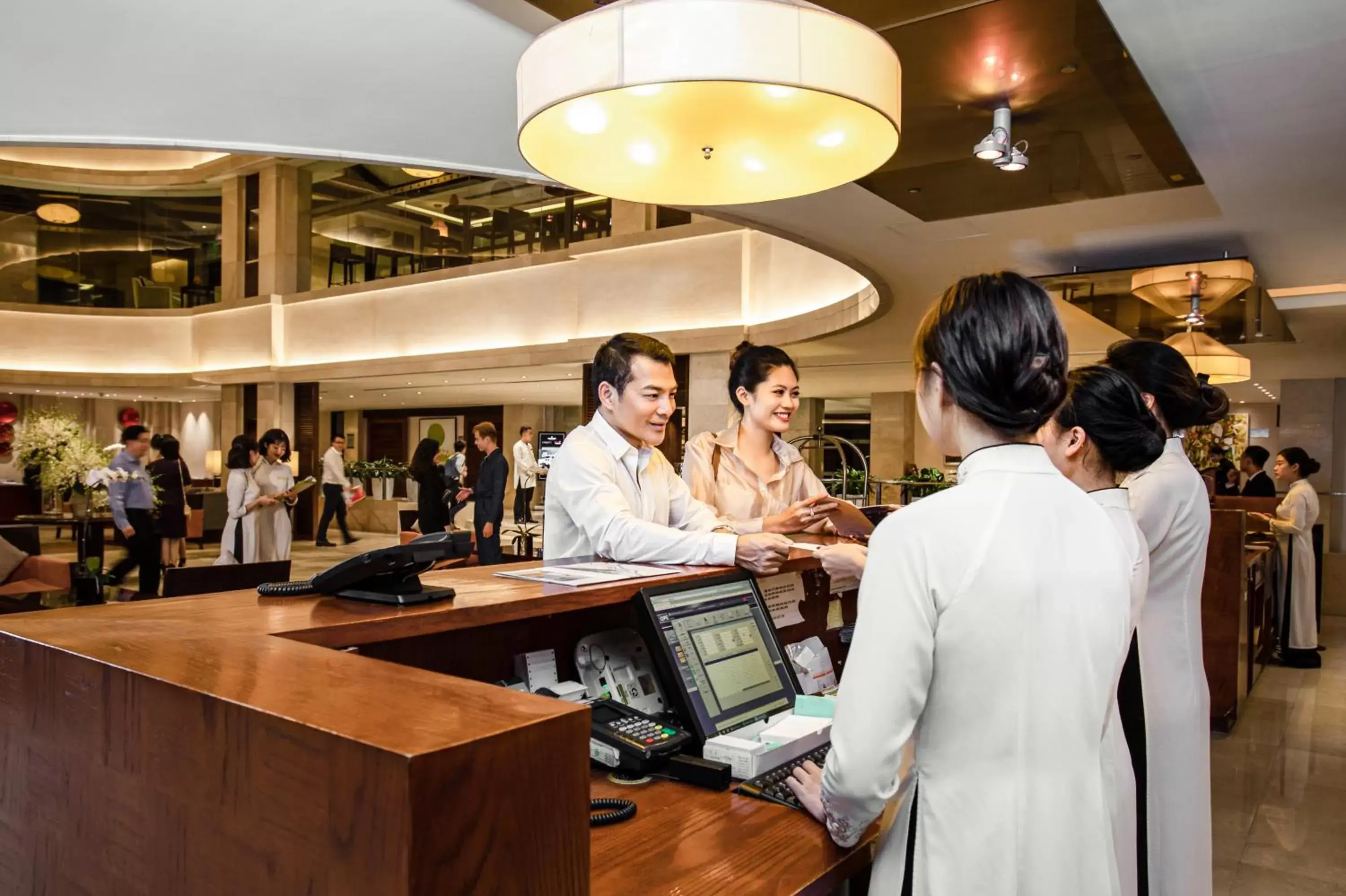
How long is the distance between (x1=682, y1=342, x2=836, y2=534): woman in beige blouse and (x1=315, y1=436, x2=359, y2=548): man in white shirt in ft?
38.6

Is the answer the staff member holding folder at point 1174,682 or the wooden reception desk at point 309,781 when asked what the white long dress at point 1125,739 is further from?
the wooden reception desk at point 309,781

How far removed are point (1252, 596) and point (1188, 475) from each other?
4.66 metres

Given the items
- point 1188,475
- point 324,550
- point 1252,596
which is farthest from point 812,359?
point 1188,475

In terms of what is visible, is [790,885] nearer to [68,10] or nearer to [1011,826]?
[1011,826]

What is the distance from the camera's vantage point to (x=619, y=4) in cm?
184

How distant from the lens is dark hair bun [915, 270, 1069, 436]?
3.99ft

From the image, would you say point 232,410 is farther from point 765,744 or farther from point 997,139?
point 765,744

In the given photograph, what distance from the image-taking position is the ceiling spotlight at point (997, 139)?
3.93 metres

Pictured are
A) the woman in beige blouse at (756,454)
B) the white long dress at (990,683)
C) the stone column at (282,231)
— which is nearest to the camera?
the white long dress at (990,683)

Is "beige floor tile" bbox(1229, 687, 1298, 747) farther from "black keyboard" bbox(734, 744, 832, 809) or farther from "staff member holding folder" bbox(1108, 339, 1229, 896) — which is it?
"black keyboard" bbox(734, 744, 832, 809)

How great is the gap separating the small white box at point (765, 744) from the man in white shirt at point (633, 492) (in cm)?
43

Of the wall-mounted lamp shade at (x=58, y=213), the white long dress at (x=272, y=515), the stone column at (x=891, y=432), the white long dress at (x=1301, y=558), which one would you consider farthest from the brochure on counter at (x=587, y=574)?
the wall-mounted lamp shade at (x=58, y=213)

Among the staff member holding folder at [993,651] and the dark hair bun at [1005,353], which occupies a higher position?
the dark hair bun at [1005,353]

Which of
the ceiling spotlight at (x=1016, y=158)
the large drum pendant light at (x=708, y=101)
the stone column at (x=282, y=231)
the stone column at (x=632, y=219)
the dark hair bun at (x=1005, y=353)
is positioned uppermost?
the stone column at (x=282, y=231)
